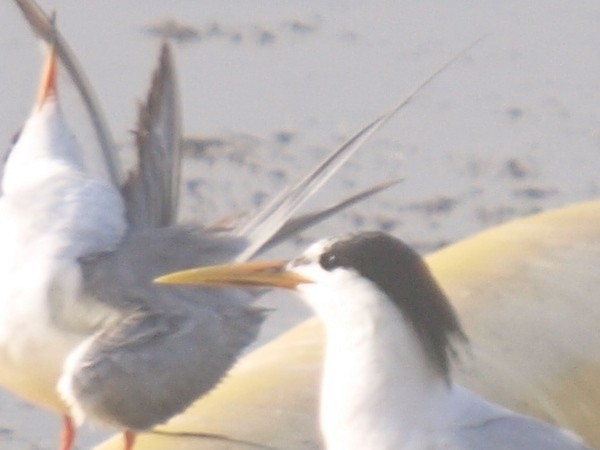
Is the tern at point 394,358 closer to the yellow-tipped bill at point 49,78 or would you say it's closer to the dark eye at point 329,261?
the dark eye at point 329,261

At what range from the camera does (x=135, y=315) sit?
4.12 m

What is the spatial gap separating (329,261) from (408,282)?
0.16 meters

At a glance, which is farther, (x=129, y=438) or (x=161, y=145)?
(x=161, y=145)

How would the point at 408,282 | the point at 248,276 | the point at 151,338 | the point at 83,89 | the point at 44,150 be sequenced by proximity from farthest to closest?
the point at 83,89, the point at 44,150, the point at 151,338, the point at 248,276, the point at 408,282

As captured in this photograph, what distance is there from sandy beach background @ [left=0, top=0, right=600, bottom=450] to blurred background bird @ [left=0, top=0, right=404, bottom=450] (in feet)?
6.68

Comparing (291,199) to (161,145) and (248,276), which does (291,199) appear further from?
(248,276)

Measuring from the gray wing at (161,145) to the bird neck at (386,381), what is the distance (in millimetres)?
1152

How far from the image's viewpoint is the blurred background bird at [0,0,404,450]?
13.3ft

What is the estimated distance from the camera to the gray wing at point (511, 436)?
3.36 meters

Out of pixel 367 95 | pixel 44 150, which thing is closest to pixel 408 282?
pixel 44 150

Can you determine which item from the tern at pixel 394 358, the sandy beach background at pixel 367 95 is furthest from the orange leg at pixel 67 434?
the sandy beach background at pixel 367 95

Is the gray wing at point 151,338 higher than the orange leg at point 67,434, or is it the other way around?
the gray wing at point 151,338

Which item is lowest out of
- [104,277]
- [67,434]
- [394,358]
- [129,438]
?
[67,434]

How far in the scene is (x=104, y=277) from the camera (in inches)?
162
